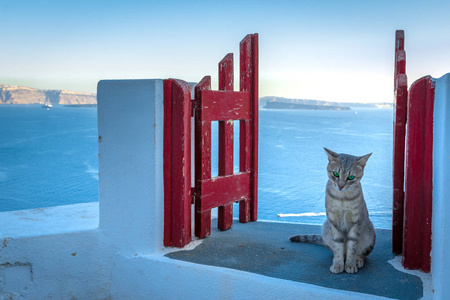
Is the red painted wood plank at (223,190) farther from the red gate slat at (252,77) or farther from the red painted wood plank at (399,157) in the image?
the red painted wood plank at (399,157)

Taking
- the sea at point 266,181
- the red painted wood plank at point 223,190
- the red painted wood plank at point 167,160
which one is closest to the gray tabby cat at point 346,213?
the red painted wood plank at point 223,190

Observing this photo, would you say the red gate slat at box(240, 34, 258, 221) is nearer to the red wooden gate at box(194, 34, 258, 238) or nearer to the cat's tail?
the red wooden gate at box(194, 34, 258, 238)

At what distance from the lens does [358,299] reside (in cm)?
291

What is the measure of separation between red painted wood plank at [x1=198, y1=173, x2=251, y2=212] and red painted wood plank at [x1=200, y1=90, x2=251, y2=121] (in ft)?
1.71

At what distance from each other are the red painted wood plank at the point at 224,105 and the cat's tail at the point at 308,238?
115cm

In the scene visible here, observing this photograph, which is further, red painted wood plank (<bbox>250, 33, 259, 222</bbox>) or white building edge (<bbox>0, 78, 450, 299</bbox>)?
red painted wood plank (<bbox>250, 33, 259, 222</bbox>)

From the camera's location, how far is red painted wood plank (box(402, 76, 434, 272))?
3078mm

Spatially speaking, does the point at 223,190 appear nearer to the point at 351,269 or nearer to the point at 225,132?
the point at 225,132

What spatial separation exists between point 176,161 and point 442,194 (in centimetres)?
187

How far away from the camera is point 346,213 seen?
133 inches

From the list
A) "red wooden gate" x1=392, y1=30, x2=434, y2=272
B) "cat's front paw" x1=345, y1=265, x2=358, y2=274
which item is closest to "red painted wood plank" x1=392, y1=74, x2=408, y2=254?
"red wooden gate" x1=392, y1=30, x2=434, y2=272

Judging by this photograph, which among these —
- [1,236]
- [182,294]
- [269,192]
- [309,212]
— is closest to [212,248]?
[182,294]

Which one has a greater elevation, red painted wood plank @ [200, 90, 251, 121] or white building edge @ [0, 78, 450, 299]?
red painted wood plank @ [200, 90, 251, 121]

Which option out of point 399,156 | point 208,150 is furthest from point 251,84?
point 399,156
